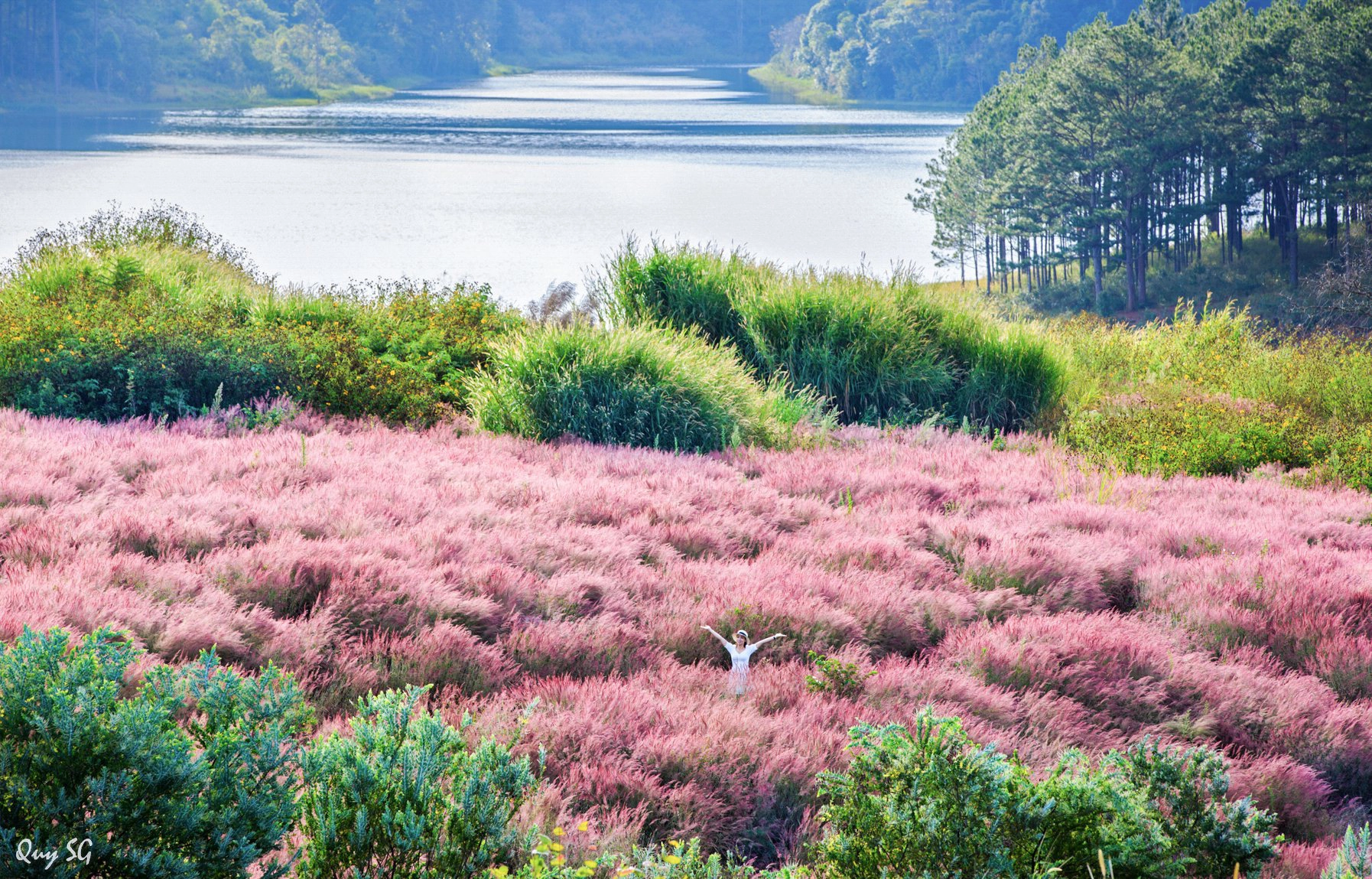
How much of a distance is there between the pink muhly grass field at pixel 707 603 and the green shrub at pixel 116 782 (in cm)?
101

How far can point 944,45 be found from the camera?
157750 mm

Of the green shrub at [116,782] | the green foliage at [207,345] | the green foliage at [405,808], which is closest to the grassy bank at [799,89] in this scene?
the green foliage at [207,345]

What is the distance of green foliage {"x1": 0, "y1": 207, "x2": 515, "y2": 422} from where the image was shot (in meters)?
8.79

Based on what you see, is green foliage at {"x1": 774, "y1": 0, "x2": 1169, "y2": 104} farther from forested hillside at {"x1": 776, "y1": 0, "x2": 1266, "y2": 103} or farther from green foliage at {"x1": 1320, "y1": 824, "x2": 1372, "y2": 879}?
green foliage at {"x1": 1320, "y1": 824, "x2": 1372, "y2": 879}

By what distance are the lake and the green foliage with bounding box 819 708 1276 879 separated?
12719 millimetres

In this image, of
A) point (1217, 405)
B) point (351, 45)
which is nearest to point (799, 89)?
point (351, 45)

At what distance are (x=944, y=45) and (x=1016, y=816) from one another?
561 feet

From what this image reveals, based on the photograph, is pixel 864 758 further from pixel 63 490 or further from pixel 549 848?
pixel 63 490

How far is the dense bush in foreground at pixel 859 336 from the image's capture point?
36.4 ft

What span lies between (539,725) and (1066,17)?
589 ft

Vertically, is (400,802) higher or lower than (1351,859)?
higher

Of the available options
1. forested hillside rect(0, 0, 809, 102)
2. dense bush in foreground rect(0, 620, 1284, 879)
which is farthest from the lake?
dense bush in foreground rect(0, 620, 1284, 879)

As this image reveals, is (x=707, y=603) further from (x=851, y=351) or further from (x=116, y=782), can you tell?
(x=851, y=351)

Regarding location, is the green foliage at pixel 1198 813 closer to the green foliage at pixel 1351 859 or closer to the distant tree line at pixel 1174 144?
the green foliage at pixel 1351 859
